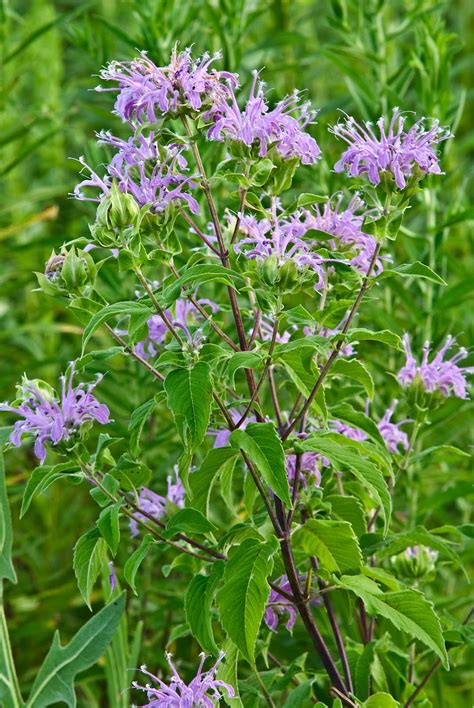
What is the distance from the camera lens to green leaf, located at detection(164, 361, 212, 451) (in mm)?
608

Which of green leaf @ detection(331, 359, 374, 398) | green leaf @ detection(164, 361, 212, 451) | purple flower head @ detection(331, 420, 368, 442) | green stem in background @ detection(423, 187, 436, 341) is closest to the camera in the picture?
green leaf @ detection(164, 361, 212, 451)

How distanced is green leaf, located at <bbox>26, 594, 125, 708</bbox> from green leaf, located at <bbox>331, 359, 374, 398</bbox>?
9.4 inches

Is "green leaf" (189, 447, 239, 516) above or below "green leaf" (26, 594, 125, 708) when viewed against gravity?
above

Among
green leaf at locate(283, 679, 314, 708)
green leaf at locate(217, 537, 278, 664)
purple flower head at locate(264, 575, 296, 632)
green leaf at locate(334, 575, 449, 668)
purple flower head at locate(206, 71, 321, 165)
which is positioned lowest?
green leaf at locate(283, 679, 314, 708)

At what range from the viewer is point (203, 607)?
2.20 ft

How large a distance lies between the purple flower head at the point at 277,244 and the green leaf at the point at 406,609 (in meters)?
0.22

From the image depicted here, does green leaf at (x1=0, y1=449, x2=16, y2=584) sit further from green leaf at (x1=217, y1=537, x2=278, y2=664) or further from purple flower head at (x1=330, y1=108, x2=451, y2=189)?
purple flower head at (x1=330, y1=108, x2=451, y2=189)

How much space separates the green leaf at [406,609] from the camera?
672 millimetres

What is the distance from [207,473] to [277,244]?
6.7 inches

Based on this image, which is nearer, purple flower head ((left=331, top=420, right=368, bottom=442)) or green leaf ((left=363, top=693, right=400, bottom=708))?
green leaf ((left=363, top=693, right=400, bottom=708))

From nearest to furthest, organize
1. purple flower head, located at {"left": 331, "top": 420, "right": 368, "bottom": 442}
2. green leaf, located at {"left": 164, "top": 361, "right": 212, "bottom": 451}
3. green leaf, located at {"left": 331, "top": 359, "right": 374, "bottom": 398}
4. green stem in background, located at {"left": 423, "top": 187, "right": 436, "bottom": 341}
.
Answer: green leaf, located at {"left": 164, "top": 361, "right": 212, "bottom": 451}
green leaf, located at {"left": 331, "top": 359, "right": 374, "bottom": 398}
purple flower head, located at {"left": 331, "top": 420, "right": 368, "bottom": 442}
green stem in background, located at {"left": 423, "top": 187, "right": 436, "bottom": 341}

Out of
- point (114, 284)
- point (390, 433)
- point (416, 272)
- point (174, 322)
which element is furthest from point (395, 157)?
point (114, 284)

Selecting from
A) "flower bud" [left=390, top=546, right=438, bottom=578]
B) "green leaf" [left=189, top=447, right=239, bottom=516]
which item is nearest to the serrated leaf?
"green leaf" [left=189, top=447, right=239, bottom=516]

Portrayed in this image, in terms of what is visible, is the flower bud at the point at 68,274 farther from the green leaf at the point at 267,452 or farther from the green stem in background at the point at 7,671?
the green stem in background at the point at 7,671
